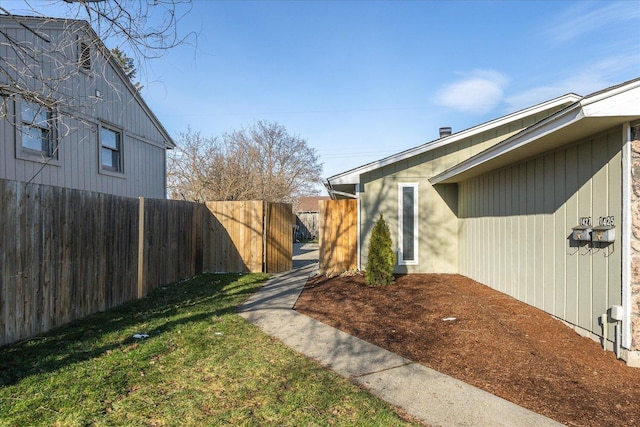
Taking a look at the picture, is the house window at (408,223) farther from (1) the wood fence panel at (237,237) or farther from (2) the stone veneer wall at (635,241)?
(2) the stone veneer wall at (635,241)

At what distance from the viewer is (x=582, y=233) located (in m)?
4.52

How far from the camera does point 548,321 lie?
5.24 metres

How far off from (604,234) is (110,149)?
10.8 metres

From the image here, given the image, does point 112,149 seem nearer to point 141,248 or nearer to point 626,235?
point 141,248

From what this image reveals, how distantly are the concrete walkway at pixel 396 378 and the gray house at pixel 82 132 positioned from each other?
4.22 m

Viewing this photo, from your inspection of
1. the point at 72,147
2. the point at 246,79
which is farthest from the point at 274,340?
the point at 246,79

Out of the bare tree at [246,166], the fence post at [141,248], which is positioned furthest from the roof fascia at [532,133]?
the bare tree at [246,166]

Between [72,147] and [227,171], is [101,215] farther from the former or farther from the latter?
[227,171]

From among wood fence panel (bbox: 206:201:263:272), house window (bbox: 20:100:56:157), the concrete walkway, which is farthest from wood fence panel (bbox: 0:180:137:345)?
wood fence panel (bbox: 206:201:263:272)

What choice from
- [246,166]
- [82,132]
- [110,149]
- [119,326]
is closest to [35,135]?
[82,132]

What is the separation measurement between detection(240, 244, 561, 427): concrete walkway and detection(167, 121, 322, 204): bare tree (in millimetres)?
16517

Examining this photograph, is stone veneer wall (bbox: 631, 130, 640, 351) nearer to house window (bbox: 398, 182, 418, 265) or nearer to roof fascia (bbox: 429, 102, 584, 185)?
roof fascia (bbox: 429, 102, 584, 185)

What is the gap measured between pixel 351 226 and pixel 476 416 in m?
7.24

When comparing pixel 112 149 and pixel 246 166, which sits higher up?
pixel 246 166
